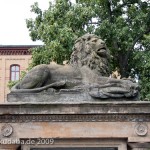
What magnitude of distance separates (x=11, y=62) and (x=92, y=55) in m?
42.6

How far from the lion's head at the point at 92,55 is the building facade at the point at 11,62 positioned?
4115 cm

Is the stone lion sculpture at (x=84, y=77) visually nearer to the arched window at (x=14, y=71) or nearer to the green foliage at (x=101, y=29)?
the green foliage at (x=101, y=29)

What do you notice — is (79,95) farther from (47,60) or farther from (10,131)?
(47,60)

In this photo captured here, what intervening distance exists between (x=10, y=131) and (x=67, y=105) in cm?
117

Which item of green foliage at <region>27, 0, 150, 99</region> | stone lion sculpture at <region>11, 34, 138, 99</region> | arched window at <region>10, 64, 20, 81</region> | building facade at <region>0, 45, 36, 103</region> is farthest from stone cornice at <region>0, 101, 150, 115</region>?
arched window at <region>10, 64, 20, 81</region>

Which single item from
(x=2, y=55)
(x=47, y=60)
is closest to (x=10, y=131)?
(x=47, y=60)

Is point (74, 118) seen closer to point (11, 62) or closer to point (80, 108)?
point (80, 108)

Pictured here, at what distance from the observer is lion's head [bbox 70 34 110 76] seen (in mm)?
9453

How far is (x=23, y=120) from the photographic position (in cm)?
856

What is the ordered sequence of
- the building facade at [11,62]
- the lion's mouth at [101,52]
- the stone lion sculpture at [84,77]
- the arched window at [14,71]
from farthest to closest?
the arched window at [14,71]
the building facade at [11,62]
the lion's mouth at [101,52]
the stone lion sculpture at [84,77]

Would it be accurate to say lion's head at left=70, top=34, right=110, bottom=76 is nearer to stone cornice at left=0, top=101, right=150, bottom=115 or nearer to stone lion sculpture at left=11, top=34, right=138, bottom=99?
stone lion sculpture at left=11, top=34, right=138, bottom=99

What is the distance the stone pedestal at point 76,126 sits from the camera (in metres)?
8.46

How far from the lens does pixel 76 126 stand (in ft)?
27.9

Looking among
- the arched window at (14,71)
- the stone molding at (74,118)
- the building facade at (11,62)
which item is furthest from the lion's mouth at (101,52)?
the arched window at (14,71)
